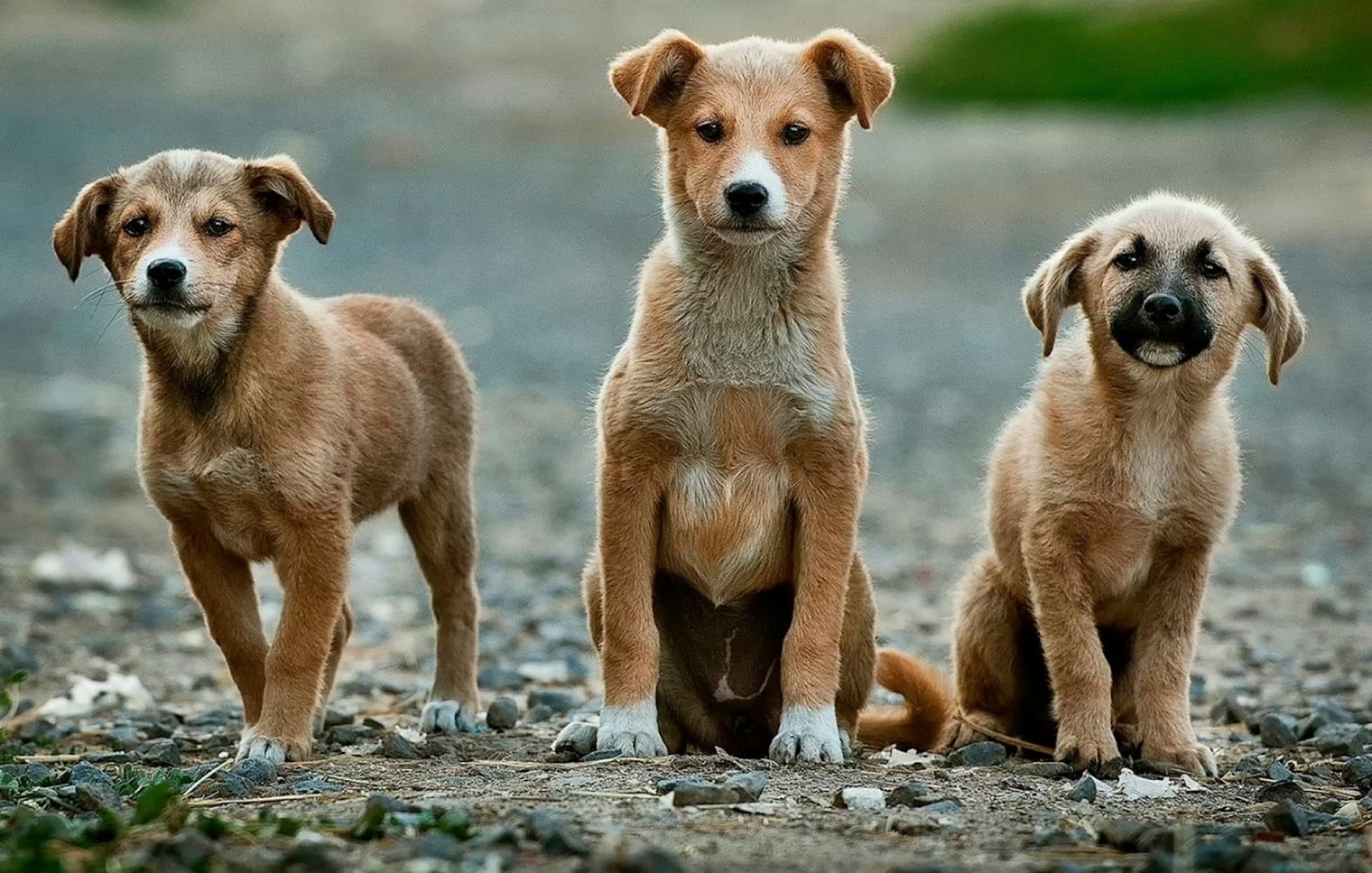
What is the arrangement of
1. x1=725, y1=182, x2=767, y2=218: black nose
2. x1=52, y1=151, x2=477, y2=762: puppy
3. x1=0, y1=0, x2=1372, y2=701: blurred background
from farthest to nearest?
x1=0, y1=0, x2=1372, y2=701: blurred background < x1=52, y1=151, x2=477, y2=762: puppy < x1=725, y1=182, x2=767, y2=218: black nose

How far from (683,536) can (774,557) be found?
0.31 metres

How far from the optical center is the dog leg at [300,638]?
19.5ft

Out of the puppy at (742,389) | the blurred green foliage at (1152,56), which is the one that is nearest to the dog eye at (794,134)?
the puppy at (742,389)

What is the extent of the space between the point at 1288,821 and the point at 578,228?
17991mm

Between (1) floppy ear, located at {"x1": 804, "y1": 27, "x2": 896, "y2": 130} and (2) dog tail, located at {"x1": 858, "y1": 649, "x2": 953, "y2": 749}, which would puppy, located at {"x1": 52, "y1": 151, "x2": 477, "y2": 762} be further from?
(2) dog tail, located at {"x1": 858, "y1": 649, "x2": 953, "y2": 749}

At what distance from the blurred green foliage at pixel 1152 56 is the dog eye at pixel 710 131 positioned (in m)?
23.7

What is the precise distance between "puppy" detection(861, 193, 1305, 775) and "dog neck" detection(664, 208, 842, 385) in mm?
803

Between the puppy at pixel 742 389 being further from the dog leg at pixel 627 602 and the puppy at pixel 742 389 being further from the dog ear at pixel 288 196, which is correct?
the dog ear at pixel 288 196

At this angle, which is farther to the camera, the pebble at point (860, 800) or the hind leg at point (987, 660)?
the hind leg at point (987, 660)

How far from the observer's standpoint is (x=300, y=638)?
5934 mm

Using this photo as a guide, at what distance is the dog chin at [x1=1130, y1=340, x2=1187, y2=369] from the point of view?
5852mm

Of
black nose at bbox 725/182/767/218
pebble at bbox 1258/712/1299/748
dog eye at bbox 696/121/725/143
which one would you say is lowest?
pebble at bbox 1258/712/1299/748

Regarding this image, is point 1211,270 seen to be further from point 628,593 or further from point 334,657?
point 334,657

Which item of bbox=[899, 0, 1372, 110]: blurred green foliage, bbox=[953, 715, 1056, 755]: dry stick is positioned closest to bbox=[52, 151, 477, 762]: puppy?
bbox=[953, 715, 1056, 755]: dry stick
